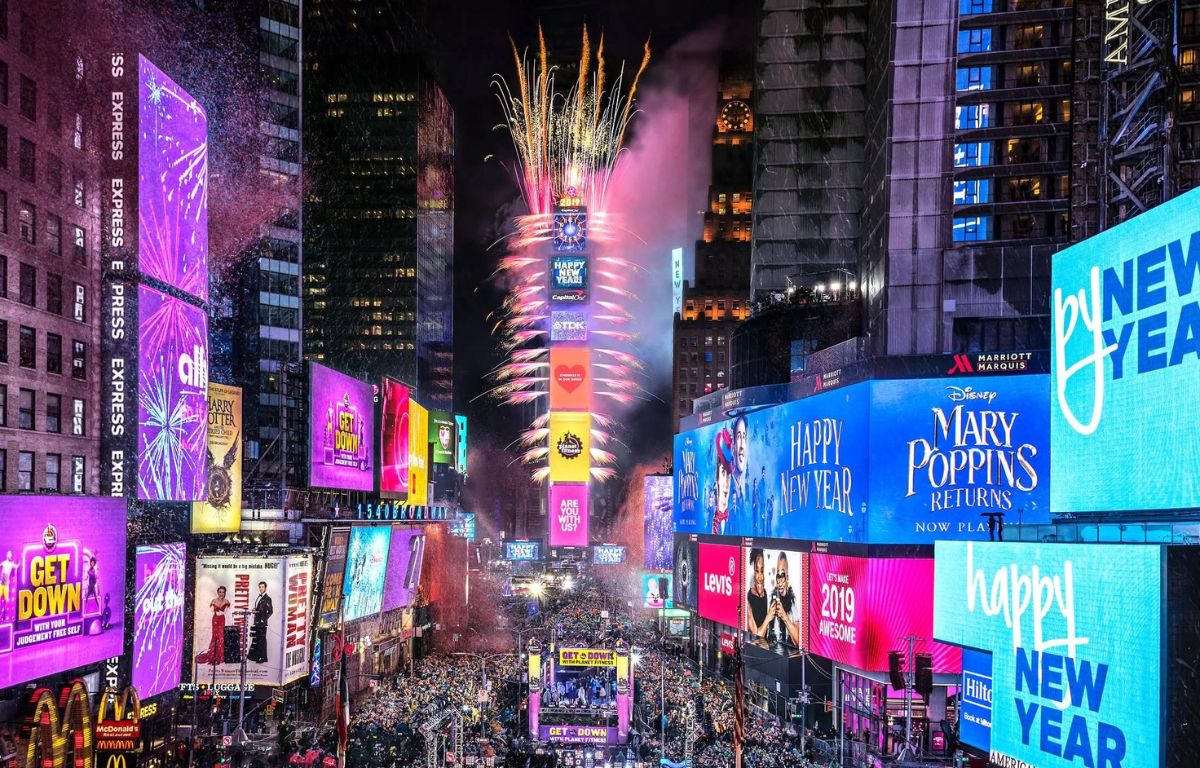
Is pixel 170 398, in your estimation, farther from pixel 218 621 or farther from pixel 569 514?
pixel 569 514

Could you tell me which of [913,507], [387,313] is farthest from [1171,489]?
[387,313]

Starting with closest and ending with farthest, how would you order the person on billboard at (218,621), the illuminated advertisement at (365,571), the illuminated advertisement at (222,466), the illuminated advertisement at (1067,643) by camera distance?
the illuminated advertisement at (1067,643) → the person on billboard at (218,621) → the illuminated advertisement at (222,466) → the illuminated advertisement at (365,571)

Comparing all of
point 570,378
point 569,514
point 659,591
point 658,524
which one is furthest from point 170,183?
point 658,524

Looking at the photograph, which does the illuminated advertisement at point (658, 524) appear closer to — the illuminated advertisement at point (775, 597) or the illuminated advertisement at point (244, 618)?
the illuminated advertisement at point (775, 597)

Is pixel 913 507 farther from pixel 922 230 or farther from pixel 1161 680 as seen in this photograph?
pixel 1161 680

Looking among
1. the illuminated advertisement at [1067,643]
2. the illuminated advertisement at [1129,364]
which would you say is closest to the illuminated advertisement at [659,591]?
the illuminated advertisement at [1067,643]

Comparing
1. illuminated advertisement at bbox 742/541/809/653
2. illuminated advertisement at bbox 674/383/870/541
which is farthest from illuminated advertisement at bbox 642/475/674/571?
illuminated advertisement at bbox 742/541/809/653
